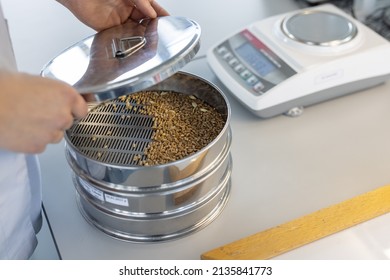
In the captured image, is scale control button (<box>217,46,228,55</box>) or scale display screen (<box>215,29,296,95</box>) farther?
scale control button (<box>217,46,228,55</box>)

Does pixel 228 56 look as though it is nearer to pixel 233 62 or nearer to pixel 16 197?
pixel 233 62

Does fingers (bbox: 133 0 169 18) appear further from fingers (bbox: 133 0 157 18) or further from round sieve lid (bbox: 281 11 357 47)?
round sieve lid (bbox: 281 11 357 47)

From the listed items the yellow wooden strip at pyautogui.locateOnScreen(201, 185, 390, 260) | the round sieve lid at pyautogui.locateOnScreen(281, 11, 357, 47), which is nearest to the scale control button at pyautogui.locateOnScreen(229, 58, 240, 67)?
the round sieve lid at pyautogui.locateOnScreen(281, 11, 357, 47)

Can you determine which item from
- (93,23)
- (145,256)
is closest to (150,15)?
(93,23)

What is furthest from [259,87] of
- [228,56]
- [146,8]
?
[146,8]

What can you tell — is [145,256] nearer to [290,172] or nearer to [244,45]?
[290,172]

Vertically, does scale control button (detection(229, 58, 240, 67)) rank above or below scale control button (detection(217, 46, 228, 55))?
below

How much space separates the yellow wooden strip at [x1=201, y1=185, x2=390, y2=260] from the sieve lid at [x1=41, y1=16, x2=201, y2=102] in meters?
0.31

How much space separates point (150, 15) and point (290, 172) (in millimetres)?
394

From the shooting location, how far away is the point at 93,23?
1.05m

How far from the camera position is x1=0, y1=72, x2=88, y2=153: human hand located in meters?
0.68

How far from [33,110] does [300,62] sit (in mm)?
621

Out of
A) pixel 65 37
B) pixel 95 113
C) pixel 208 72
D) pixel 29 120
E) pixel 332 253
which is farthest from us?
pixel 65 37

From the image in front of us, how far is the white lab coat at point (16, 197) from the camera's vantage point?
0.86 meters
